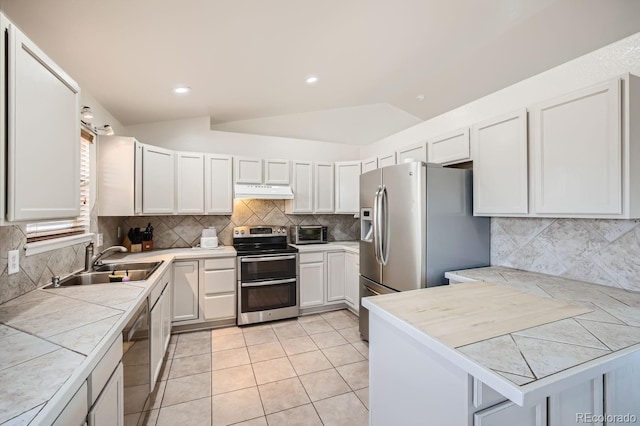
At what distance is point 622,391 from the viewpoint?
3.71 ft

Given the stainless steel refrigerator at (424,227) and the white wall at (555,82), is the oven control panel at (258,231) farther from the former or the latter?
the white wall at (555,82)

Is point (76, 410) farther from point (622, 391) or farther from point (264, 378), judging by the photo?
point (622, 391)

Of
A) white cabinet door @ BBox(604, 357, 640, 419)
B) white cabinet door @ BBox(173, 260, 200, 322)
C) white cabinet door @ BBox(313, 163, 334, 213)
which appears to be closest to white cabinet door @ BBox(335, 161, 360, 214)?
white cabinet door @ BBox(313, 163, 334, 213)

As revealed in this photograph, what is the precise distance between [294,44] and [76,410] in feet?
7.84

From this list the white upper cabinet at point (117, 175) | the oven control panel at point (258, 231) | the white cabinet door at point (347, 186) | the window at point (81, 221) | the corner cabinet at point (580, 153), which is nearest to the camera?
the corner cabinet at point (580, 153)

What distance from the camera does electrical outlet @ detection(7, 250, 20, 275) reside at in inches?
57.4

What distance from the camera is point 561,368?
0.86 metres

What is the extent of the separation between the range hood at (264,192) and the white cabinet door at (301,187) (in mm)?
153

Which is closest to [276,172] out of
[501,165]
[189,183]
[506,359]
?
[189,183]

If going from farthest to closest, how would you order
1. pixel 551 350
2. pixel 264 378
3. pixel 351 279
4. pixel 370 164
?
1. pixel 370 164
2. pixel 351 279
3. pixel 264 378
4. pixel 551 350

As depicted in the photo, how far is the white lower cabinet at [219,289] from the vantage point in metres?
3.12

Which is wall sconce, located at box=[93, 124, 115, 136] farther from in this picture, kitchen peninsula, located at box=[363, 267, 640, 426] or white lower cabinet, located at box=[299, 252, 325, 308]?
kitchen peninsula, located at box=[363, 267, 640, 426]

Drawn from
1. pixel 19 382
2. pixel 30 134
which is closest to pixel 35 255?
pixel 30 134

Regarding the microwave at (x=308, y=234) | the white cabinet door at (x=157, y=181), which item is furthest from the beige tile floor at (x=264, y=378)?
the white cabinet door at (x=157, y=181)
